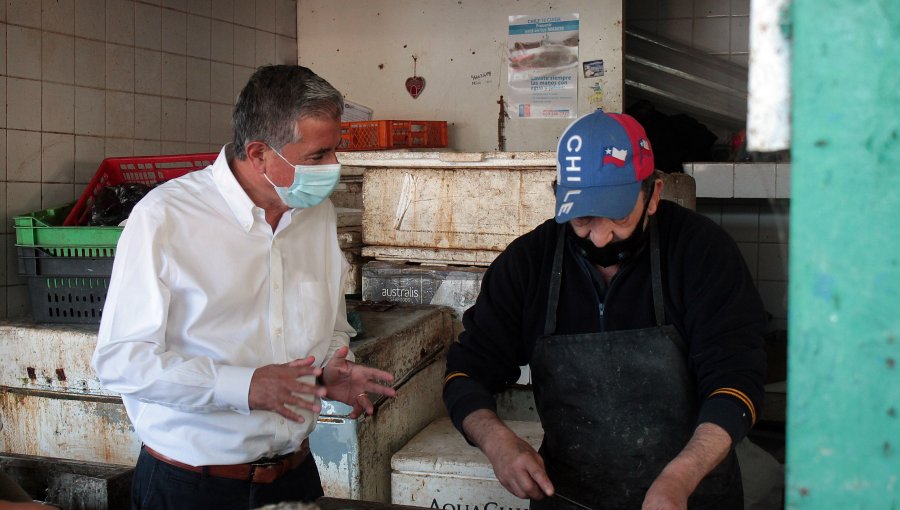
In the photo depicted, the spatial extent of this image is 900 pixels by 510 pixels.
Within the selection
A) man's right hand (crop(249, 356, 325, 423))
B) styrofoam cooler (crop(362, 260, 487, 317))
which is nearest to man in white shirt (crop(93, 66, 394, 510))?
man's right hand (crop(249, 356, 325, 423))

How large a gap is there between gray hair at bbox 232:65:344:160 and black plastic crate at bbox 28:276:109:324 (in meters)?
1.45

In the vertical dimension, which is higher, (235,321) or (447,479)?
(235,321)

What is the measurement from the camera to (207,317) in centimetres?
194

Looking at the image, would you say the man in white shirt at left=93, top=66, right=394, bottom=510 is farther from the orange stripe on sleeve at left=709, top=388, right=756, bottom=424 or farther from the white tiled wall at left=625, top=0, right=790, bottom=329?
the white tiled wall at left=625, top=0, right=790, bottom=329

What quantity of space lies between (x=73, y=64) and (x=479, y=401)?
3.08m

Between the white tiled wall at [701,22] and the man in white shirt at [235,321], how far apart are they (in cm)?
428

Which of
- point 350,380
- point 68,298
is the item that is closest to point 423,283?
point 68,298

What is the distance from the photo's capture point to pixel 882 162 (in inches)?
30.2

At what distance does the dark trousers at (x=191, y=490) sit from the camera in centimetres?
196

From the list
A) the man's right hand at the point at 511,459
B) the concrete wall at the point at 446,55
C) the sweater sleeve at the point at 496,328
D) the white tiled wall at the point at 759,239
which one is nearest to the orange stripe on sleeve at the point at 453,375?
the sweater sleeve at the point at 496,328

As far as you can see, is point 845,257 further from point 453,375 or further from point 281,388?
point 453,375

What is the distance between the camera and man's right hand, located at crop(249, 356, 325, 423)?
1797 millimetres

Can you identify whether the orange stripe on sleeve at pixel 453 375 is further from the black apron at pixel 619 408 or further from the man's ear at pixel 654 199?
the man's ear at pixel 654 199

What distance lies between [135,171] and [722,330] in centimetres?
287
